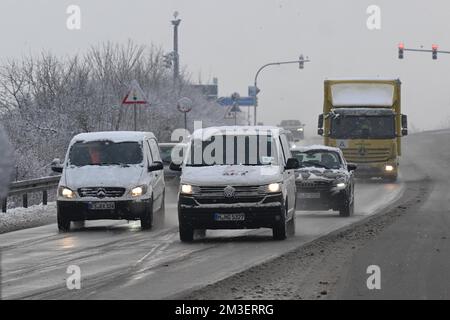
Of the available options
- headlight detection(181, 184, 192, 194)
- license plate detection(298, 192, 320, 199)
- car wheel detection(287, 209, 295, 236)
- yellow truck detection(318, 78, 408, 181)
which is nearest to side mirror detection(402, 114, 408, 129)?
yellow truck detection(318, 78, 408, 181)

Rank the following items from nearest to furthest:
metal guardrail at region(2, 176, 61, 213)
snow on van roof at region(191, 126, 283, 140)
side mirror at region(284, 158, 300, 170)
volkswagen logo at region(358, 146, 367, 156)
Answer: side mirror at region(284, 158, 300, 170) < snow on van roof at region(191, 126, 283, 140) < metal guardrail at region(2, 176, 61, 213) < volkswagen logo at region(358, 146, 367, 156)

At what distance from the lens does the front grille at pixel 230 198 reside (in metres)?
18.5

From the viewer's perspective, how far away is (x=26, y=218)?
2567 centimetres

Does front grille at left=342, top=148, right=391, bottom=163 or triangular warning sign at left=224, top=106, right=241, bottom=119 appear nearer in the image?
front grille at left=342, top=148, right=391, bottom=163

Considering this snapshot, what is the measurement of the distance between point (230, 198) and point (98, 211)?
4.05 meters

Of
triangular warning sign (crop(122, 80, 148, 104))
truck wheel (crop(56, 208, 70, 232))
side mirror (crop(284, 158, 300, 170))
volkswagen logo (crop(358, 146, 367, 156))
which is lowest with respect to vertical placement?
truck wheel (crop(56, 208, 70, 232))

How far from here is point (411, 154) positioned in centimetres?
7569

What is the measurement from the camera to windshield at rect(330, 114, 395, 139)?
139ft

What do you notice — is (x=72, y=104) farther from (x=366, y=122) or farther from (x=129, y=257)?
(x=129, y=257)

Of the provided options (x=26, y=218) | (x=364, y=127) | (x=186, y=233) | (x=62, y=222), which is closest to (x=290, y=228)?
(x=186, y=233)

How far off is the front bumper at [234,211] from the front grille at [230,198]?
0.21 ft

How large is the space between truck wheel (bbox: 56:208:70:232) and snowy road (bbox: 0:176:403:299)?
0.23 m

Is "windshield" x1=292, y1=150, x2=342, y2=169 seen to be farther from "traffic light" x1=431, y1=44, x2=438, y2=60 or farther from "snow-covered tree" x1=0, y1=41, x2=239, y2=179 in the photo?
"traffic light" x1=431, y1=44, x2=438, y2=60
